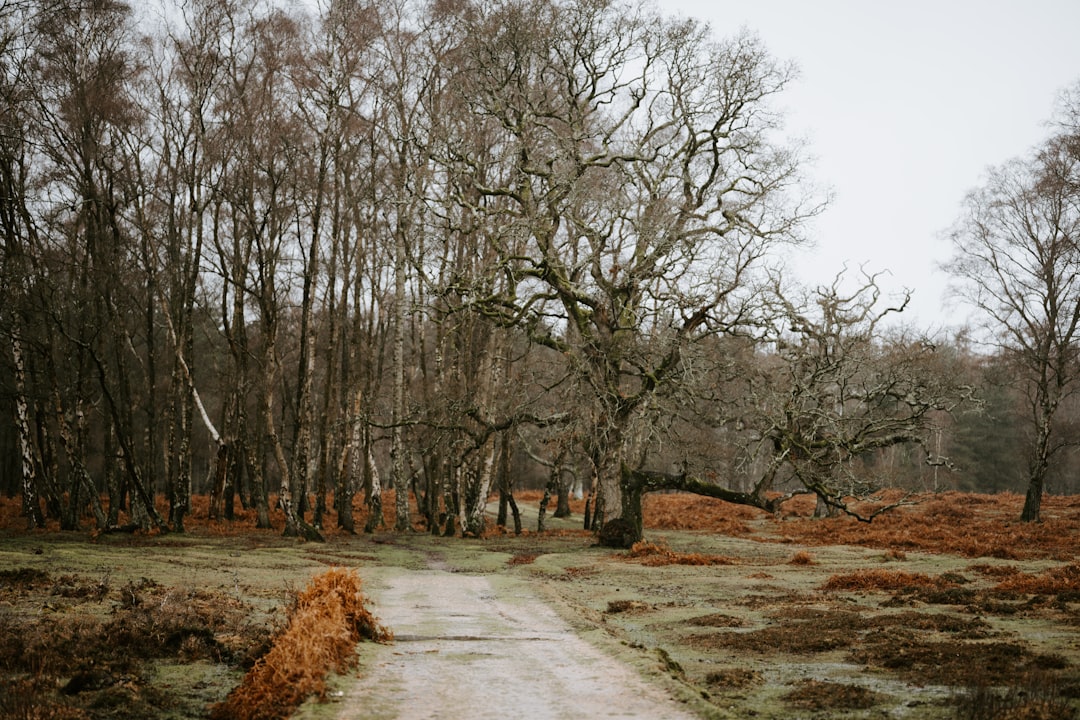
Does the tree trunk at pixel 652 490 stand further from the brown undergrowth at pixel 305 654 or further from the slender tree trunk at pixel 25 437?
the slender tree trunk at pixel 25 437

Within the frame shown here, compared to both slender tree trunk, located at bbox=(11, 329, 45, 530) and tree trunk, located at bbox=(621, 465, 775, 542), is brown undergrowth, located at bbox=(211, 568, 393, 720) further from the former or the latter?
slender tree trunk, located at bbox=(11, 329, 45, 530)

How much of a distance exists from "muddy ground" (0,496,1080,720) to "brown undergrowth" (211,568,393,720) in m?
0.22

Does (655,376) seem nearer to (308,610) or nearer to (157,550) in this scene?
(157,550)

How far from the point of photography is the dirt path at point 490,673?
6691 millimetres

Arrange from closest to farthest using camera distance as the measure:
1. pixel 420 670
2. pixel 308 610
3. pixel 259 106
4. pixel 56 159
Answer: pixel 420 670 < pixel 308 610 < pixel 56 159 < pixel 259 106

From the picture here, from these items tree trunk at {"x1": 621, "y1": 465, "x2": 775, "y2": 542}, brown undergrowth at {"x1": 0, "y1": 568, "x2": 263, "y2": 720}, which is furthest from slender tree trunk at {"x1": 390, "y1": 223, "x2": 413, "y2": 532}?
brown undergrowth at {"x1": 0, "y1": 568, "x2": 263, "y2": 720}

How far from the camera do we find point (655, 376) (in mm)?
22891

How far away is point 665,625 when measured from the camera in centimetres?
1162

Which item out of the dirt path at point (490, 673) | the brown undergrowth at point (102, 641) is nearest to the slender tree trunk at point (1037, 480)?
the dirt path at point (490, 673)

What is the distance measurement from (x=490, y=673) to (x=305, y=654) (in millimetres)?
1722

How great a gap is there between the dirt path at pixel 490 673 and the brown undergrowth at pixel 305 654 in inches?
12.4

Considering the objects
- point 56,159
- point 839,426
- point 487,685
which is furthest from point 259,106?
point 487,685

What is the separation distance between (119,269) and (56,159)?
135 inches

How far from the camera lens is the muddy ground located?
23.3 feet
